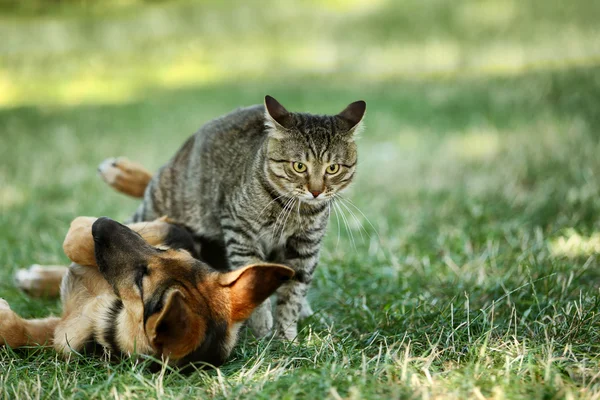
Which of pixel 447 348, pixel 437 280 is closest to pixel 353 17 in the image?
pixel 437 280

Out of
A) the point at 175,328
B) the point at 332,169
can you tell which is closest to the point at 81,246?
the point at 175,328

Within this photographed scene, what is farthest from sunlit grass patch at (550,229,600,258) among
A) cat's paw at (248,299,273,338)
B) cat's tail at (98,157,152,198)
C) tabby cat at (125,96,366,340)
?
Result: cat's tail at (98,157,152,198)

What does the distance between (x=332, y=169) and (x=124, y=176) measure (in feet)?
5.59

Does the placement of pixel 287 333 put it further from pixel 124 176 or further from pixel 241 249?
pixel 124 176

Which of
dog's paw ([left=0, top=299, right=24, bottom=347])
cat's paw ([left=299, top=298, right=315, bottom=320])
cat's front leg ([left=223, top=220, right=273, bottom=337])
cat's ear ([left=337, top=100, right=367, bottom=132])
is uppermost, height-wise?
cat's ear ([left=337, top=100, right=367, bottom=132])

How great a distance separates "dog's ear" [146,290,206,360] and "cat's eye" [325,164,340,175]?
147 centimetres

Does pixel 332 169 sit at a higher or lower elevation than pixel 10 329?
higher

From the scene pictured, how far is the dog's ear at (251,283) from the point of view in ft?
10.00

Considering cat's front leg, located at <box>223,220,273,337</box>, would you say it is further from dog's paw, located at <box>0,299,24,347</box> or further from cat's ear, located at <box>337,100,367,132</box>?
dog's paw, located at <box>0,299,24,347</box>

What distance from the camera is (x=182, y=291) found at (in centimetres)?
297

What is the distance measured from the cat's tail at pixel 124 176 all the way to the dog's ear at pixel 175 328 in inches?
81.9

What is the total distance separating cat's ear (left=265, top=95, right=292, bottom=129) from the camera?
398 centimetres

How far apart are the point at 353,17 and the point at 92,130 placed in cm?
845

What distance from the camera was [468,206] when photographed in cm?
607
